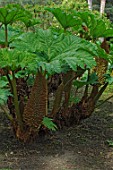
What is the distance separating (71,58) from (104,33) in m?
0.65

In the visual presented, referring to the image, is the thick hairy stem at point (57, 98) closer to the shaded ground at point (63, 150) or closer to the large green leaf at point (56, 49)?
the shaded ground at point (63, 150)

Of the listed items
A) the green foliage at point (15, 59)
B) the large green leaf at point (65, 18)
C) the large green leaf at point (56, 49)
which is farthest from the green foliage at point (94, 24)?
the green foliage at point (15, 59)

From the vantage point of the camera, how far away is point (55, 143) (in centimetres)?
353

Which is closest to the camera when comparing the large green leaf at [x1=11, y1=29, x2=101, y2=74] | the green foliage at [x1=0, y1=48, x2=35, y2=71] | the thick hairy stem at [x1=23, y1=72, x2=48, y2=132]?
the green foliage at [x1=0, y1=48, x2=35, y2=71]

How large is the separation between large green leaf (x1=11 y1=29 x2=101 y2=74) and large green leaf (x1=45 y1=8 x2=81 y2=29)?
0.81 feet

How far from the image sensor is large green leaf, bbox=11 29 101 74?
291cm

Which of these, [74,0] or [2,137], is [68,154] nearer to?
[2,137]

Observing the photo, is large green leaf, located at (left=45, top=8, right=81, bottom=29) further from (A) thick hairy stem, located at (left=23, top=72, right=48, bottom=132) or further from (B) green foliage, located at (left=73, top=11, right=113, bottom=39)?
(A) thick hairy stem, located at (left=23, top=72, right=48, bottom=132)

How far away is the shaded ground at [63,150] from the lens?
3096 millimetres

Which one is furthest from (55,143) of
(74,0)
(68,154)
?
(74,0)

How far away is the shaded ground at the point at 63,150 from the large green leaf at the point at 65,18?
105 centimetres

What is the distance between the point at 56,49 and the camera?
310cm

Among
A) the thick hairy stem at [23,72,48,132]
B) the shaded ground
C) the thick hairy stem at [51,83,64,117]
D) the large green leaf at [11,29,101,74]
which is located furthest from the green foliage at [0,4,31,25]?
the shaded ground

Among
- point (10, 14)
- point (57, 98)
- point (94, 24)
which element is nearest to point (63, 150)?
point (57, 98)
